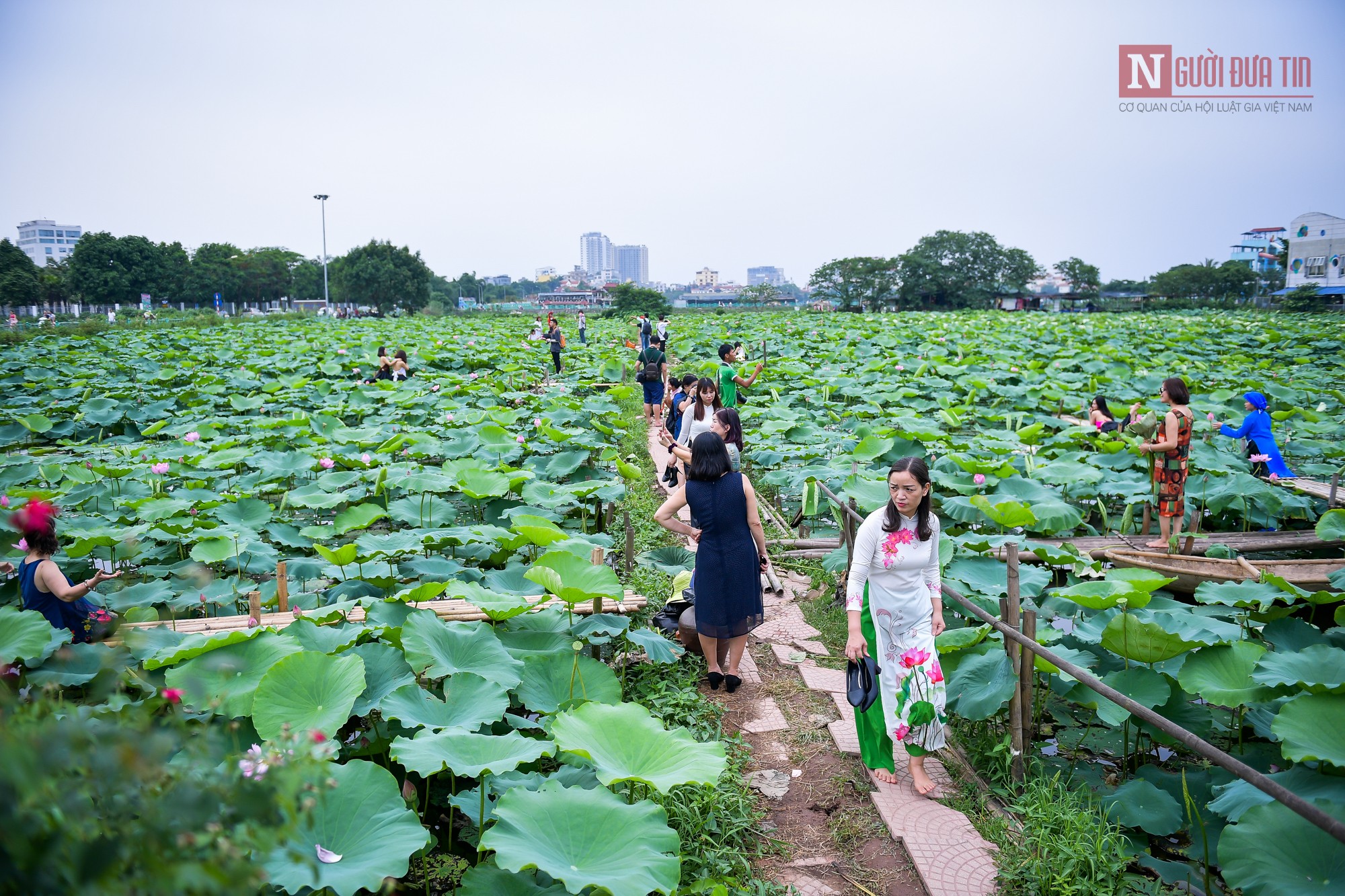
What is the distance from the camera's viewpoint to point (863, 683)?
8.45 ft

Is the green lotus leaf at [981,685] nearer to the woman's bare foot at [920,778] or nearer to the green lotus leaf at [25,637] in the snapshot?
the woman's bare foot at [920,778]

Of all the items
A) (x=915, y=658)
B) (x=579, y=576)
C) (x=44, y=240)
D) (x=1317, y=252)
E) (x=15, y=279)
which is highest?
(x=44, y=240)

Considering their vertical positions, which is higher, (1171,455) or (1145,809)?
(1171,455)

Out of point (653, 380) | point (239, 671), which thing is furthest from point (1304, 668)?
point (653, 380)

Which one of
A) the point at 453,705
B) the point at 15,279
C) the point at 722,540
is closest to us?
the point at 453,705

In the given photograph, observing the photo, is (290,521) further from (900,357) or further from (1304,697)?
(900,357)

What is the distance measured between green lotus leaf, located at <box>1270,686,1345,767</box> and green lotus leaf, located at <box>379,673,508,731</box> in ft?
7.10

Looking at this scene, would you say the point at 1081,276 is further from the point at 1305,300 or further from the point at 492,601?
the point at 492,601

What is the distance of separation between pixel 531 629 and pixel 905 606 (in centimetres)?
146

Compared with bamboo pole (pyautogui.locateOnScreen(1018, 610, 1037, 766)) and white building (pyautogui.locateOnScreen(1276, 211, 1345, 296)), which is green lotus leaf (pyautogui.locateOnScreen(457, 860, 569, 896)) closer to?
bamboo pole (pyautogui.locateOnScreen(1018, 610, 1037, 766))

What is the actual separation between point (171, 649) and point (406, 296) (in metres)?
43.9

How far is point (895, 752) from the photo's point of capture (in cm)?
300

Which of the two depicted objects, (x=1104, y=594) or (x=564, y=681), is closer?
(x=564, y=681)

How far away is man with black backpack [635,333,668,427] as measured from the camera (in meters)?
8.84
